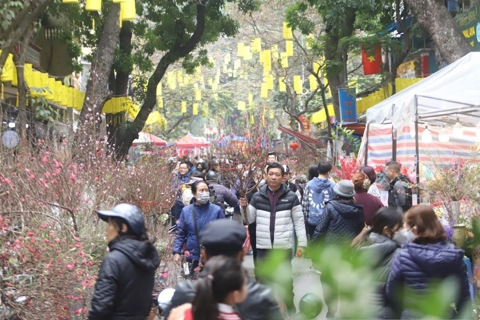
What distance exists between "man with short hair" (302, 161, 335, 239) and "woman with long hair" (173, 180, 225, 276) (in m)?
2.69

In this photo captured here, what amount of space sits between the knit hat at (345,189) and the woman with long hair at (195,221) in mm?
1257

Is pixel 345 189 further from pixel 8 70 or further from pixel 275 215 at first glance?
pixel 8 70

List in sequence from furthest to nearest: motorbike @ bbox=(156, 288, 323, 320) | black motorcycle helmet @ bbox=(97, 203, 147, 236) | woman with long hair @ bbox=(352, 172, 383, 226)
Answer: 1. woman with long hair @ bbox=(352, 172, 383, 226)
2. black motorcycle helmet @ bbox=(97, 203, 147, 236)
3. motorbike @ bbox=(156, 288, 323, 320)

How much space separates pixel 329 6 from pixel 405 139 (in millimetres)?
6573

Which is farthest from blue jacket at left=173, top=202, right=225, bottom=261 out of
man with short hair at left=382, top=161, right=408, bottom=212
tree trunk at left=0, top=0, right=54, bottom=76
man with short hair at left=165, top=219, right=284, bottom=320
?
tree trunk at left=0, top=0, right=54, bottom=76

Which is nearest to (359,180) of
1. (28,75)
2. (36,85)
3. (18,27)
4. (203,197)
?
(203,197)

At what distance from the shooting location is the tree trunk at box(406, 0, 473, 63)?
42.2 ft

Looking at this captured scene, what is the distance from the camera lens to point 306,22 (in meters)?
22.7

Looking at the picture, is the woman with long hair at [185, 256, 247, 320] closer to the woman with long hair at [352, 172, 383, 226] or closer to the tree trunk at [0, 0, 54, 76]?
the woman with long hair at [352, 172, 383, 226]

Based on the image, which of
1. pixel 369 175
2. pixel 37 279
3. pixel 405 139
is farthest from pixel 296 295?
pixel 405 139

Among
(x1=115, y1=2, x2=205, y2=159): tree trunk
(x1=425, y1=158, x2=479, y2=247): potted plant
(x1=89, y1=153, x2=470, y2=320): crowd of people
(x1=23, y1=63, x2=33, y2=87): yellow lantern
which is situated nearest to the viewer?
(x1=89, y1=153, x2=470, y2=320): crowd of people

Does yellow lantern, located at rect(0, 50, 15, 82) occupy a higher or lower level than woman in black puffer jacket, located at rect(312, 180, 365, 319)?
higher

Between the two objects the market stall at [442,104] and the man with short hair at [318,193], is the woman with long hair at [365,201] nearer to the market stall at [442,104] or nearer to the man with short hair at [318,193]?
the market stall at [442,104]

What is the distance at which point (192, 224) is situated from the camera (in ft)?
24.7
